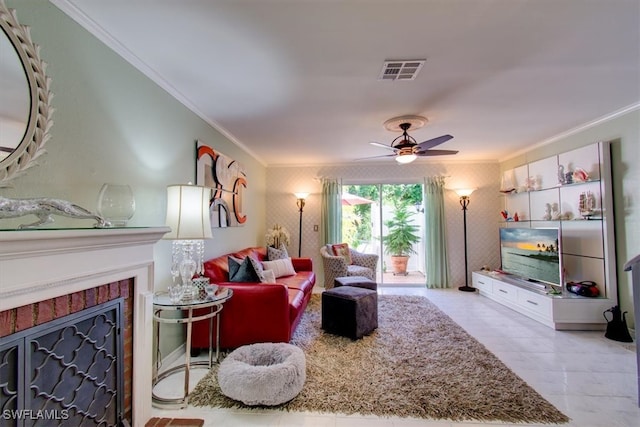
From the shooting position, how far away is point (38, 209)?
1180 mm

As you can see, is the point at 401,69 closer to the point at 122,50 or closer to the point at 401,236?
the point at 122,50

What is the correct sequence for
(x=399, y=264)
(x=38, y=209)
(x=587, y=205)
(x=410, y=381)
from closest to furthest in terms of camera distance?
(x=38, y=209)
(x=410, y=381)
(x=587, y=205)
(x=399, y=264)

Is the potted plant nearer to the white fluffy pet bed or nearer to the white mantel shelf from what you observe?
the white fluffy pet bed

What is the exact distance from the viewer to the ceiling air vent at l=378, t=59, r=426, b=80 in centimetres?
213

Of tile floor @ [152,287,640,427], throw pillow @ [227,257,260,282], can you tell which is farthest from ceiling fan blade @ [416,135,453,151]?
throw pillow @ [227,257,260,282]

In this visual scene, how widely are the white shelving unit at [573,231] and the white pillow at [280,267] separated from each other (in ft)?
10.5

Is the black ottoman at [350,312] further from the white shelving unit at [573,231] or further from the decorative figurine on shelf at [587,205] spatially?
the decorative figurine on shelf at [587,205]

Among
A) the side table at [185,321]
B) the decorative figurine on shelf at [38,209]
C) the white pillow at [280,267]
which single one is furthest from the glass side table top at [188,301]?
the white pillow at [280,267]

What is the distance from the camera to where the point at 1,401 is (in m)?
1.00

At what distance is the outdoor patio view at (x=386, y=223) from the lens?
224 inches

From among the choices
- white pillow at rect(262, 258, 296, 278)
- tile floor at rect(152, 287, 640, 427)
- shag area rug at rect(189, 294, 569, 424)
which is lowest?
tile floor at rect(152, 287, 640, 427)

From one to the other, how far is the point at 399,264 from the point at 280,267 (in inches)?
114

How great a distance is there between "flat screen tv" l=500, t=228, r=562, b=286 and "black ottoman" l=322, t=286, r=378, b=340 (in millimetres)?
2386

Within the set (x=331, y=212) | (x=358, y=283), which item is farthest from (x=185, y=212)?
(x=331, y=212)
